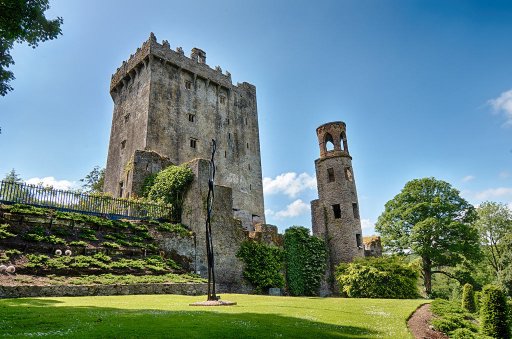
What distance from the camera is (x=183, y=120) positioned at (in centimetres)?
3812

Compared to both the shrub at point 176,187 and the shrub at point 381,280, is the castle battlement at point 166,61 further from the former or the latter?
the shrub at point 381,280

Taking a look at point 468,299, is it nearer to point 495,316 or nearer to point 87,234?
point 495,316

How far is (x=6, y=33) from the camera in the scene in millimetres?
11203

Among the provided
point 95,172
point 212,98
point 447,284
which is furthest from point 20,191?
point 447,284

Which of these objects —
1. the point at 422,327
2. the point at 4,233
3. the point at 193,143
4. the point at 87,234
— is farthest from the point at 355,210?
the point at 4,233

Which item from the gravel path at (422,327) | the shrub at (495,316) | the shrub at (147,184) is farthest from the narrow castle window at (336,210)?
the shrub at (495,316)

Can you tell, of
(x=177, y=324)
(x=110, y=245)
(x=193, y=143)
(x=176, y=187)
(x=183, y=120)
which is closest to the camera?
(x=177, y=324)

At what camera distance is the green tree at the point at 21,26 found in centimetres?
1108

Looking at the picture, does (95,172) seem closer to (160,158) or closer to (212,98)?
(212,98)

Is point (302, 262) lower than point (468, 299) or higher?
higher

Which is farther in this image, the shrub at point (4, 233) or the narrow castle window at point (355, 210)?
the narrow castle window at point (355, 210)

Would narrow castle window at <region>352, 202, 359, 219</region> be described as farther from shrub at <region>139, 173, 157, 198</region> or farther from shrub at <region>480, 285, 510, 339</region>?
shrub at <region>480, 285, 510, 339</region>

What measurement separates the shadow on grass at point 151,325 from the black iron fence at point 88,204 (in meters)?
12.0

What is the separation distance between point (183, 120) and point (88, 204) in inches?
672
